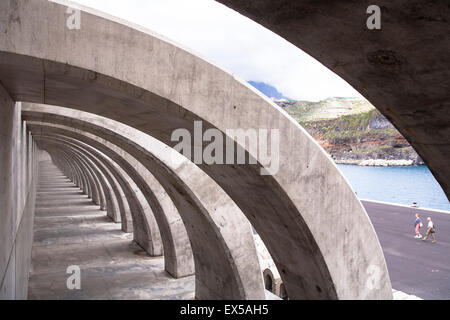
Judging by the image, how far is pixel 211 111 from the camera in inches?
169

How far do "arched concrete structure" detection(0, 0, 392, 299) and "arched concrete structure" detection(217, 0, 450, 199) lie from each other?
1.85 metres

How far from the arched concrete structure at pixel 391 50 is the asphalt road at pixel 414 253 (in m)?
12.0

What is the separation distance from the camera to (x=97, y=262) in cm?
1319

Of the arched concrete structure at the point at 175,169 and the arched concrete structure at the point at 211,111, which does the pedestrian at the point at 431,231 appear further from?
the arched concrete structure at the point at 211,111

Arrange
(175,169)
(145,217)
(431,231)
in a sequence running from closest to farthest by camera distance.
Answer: (175,169) < (145,217) < (431,231)

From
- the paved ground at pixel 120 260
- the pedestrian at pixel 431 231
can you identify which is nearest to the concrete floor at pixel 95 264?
the paved ground at pixel 120 260

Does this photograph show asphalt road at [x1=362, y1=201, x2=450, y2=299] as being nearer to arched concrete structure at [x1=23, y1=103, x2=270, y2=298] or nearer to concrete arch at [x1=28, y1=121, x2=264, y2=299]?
concrete arch at [x1=28, y1=121, x2=264, y2=299]

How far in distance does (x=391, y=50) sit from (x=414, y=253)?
57.0 feet

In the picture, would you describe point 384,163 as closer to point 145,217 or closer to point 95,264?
point 145,217

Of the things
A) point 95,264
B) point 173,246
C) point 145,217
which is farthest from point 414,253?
point 95,264

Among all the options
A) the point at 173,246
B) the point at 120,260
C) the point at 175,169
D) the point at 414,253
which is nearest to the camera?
the point at 175,169

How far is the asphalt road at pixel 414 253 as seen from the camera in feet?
43.2
